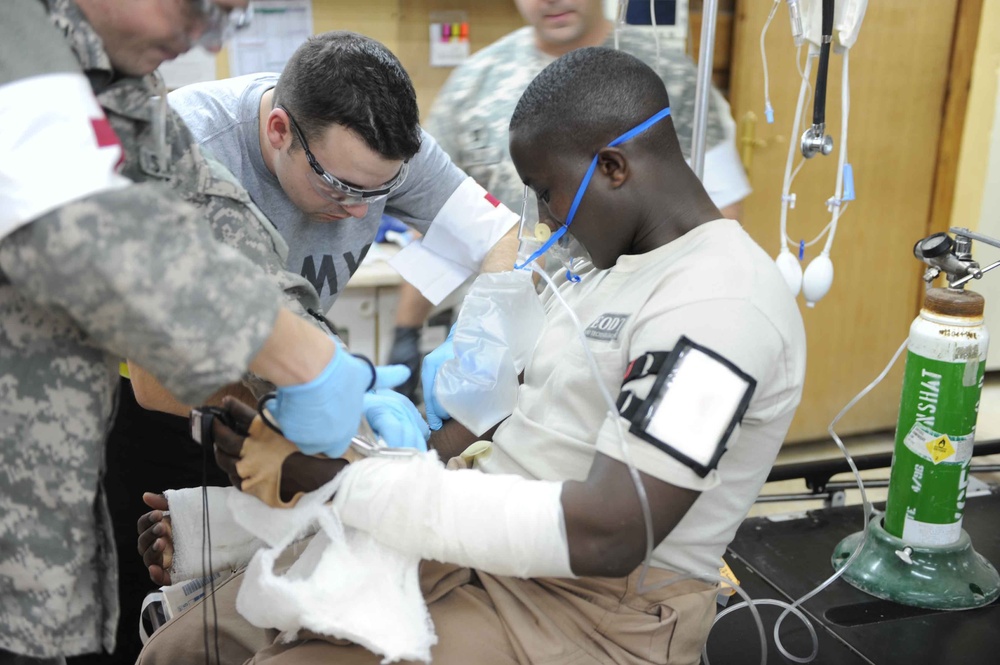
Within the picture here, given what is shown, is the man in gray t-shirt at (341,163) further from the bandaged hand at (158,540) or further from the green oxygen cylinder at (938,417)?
the green oxygen cylinder at (938,417)

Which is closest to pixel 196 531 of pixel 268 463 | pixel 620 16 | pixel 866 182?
pixel 268 463

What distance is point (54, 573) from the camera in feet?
3.11

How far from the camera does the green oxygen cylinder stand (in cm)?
175

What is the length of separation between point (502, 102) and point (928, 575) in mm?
1418

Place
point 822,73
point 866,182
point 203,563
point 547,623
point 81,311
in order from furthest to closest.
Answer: point 866,182, point 822,73, point 203,563, point 547,623, point 81,311

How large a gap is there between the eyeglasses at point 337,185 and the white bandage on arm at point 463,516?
607 millimetres

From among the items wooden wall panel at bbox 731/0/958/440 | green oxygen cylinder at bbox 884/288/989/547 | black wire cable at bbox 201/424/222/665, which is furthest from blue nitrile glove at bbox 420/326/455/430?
wooden wall panel at bbox 731/0/958/440

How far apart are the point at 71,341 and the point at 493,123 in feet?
4.34

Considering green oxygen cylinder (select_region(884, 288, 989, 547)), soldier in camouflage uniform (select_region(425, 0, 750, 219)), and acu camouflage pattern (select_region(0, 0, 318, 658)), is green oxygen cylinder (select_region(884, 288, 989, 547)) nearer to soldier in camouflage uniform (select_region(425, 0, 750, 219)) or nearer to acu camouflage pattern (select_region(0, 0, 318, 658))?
soldier in camouflage uniform (select_region(425, 0, 750, 219))

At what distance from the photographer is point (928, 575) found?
6.15 feet

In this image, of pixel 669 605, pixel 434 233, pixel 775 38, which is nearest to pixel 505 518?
pixel 669 605

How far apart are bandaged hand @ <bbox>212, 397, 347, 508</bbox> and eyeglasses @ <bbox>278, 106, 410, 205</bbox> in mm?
526

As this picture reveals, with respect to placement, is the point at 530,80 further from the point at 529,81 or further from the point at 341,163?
the point at 341,163

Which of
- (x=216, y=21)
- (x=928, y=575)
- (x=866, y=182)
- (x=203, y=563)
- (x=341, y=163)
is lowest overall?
(x=928, y=575)
